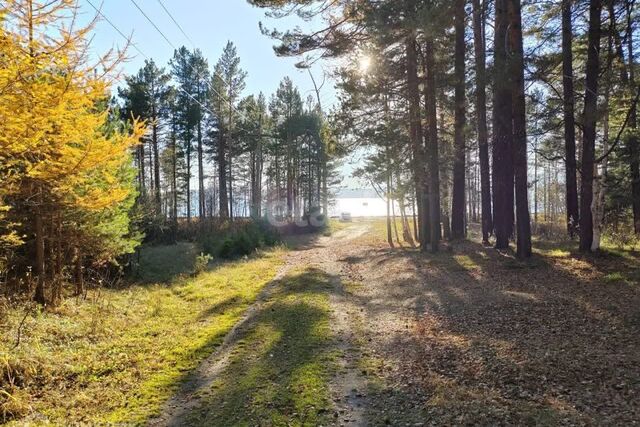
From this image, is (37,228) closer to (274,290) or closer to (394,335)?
(274,290)

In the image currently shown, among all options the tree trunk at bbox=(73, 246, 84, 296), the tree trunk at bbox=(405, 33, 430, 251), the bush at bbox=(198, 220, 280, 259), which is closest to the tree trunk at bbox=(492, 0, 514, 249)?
the tree trunk at bbox=(405, 33, 430, 251)

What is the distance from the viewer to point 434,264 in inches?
537

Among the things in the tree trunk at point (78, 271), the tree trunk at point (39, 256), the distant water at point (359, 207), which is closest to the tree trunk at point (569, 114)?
the tree trunk at point (39, 256)

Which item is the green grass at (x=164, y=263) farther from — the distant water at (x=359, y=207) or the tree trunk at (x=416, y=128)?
the distant water at (x=359, y=207)

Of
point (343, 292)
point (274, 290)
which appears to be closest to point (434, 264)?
point (343, 292)

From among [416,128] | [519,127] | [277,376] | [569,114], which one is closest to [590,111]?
[519,127]

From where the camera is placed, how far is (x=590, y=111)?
400 inches

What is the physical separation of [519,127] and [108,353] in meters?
11.0

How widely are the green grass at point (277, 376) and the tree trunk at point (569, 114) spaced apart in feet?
28.8

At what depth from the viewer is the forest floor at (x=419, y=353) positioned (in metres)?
4.44

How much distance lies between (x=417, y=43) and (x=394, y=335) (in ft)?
40.1

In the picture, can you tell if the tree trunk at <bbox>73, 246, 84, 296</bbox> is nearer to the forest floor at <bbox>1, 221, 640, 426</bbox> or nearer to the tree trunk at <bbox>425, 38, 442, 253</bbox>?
the forest floor at <bbox>1, 221, 640, 426</bbox>

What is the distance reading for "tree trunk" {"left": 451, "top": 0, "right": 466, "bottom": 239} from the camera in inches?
527

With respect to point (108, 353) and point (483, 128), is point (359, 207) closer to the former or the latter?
point (483, 128)
